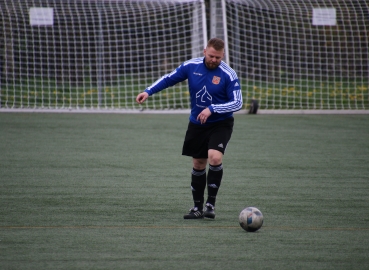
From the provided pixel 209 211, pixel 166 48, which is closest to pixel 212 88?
pixel 209 211

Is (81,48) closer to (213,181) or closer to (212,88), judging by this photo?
(212,88)

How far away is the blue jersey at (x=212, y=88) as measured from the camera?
6184 millimetres

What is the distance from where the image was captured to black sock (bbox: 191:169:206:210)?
20.7ft

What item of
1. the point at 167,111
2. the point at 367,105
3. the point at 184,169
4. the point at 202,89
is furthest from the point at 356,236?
the point at 367,105

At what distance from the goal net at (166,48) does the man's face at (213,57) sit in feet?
33.5

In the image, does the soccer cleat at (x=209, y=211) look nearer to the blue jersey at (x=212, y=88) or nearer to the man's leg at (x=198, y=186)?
the man's leg at (x=198, y=186)

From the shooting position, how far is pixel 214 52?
604 centimetres

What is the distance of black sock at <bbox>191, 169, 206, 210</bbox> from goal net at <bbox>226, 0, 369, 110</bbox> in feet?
36.3

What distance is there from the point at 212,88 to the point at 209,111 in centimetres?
31

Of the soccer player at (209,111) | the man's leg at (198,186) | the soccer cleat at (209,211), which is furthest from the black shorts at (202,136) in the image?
the soccer cleat at (209,211)

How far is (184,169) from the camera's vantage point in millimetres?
9094

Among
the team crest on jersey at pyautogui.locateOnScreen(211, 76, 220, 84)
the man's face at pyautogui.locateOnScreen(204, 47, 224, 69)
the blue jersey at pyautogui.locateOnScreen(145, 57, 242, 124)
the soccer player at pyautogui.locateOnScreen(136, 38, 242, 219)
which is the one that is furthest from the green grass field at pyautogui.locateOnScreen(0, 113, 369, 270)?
the man's face at pyautogui.locateOnScreen(204, 47, 224, 69)

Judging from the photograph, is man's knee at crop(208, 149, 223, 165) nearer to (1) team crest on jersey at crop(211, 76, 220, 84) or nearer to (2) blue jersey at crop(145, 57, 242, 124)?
(2) blue jersey at crop(145, 57, 242, 124)

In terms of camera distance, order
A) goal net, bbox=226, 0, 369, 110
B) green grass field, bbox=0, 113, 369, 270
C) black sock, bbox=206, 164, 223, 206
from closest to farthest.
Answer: green grass field, bbox=0, 113, 369, 270 < black sock, bbox=206, 164, 223, 206 < goal net, bbox=226, 0, 369, 110
